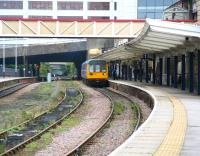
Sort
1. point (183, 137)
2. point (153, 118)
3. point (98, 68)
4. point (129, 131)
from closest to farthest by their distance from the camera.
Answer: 1. point (183, 137)
2. point (153, 118)
3. point (129, 131)
4. point (98, 68)

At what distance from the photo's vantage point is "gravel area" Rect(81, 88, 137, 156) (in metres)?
15.4

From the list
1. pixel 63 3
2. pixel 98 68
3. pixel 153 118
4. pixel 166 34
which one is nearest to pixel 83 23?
pixel 98 68

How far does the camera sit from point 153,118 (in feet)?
60.2

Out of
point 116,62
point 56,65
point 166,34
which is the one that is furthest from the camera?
point 56,65

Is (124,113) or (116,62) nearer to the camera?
(124,113)

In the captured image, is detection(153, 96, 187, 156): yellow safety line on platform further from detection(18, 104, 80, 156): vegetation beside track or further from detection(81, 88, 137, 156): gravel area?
detection(18, 104, 80, 156): vegetation beside track

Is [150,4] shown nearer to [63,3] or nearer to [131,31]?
[63,3]

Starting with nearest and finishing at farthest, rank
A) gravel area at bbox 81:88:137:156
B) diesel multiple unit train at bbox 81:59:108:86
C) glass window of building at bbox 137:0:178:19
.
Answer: gravel area at bbox 81:88:137:156, diesel multiple unit train at bbox 81:59:108:86, glass window of building at bbox 137:0:178:19

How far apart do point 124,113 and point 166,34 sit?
506 centimetres

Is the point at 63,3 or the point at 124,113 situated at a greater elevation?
the point at 63,3

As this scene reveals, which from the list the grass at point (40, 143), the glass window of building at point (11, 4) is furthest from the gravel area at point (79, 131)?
the glass window of building at point (11, 4)

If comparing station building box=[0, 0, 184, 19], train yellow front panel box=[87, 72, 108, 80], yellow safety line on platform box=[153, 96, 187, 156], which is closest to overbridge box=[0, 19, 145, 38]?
train yellow front panel box=[87, 72, 108, 80]

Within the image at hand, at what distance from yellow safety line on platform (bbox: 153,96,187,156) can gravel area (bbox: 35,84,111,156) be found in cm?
287

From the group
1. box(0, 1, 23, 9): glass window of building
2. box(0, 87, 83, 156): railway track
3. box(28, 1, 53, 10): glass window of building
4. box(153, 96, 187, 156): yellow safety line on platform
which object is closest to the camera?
box(153, 96, 187, 156): yellow safety line on platform
